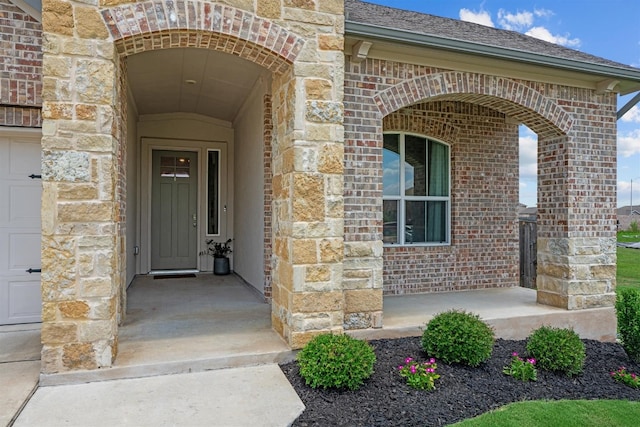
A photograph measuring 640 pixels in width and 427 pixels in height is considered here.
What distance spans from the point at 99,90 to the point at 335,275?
2531mm

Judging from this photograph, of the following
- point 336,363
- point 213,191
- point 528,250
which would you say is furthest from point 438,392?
point 213,191

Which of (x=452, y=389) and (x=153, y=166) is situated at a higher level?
(x=153, y=166)

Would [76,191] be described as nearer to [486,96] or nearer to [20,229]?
[20,229]

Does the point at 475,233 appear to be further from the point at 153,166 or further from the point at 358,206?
the point at 153,166

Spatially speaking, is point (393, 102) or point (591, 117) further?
point (591, 117)

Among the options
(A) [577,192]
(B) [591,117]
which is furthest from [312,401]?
(B) [591,117]

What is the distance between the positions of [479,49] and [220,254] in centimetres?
580

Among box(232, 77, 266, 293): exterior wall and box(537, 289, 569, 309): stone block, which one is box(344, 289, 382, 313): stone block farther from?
box(537, 289, 569, 309): stone block

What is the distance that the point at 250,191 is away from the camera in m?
6.74

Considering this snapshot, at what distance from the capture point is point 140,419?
2840 mm

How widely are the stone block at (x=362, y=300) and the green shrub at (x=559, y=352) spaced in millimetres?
1530

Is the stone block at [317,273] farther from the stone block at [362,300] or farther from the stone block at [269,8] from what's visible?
the stone block at [269,8]

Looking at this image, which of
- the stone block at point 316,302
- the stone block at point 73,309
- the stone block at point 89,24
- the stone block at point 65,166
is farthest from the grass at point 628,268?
the stone block at point 89,24

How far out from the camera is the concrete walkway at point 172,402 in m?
2.83
